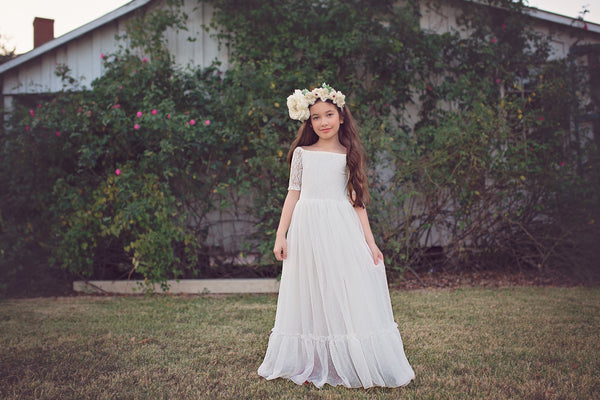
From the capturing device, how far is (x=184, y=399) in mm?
2160

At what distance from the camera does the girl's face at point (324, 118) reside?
2.57 metres

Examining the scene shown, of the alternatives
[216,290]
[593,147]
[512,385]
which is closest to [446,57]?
[593,147]

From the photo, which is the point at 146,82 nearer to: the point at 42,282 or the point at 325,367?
the point at 42,282

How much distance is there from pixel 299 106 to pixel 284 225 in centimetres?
70

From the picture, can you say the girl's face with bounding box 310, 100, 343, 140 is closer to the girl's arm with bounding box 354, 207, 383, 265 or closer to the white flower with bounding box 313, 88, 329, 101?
the white flower with bounding box 313, 88, 329, 101

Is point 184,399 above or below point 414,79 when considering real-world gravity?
below

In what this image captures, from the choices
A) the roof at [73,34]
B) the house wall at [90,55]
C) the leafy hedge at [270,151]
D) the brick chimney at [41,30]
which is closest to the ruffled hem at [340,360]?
the leafy hedge at [270,151]

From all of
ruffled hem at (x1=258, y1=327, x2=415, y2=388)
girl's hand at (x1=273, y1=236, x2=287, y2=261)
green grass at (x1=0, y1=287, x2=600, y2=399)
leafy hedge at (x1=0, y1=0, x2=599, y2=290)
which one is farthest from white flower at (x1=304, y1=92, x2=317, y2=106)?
leafy hedge at (x1=0, y1=0, x2=599, y2=290)

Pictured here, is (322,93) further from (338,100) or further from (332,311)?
(332,311)

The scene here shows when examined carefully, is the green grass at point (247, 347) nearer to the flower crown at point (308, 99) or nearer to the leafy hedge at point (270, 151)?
the leafy hedge at point (270, 151)

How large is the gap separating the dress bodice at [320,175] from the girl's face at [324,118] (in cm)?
12

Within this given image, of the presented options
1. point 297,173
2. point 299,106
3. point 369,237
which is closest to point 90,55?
point 299,106

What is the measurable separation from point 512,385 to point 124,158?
4595 millimetres

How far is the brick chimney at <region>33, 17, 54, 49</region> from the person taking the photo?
23.1 ft
